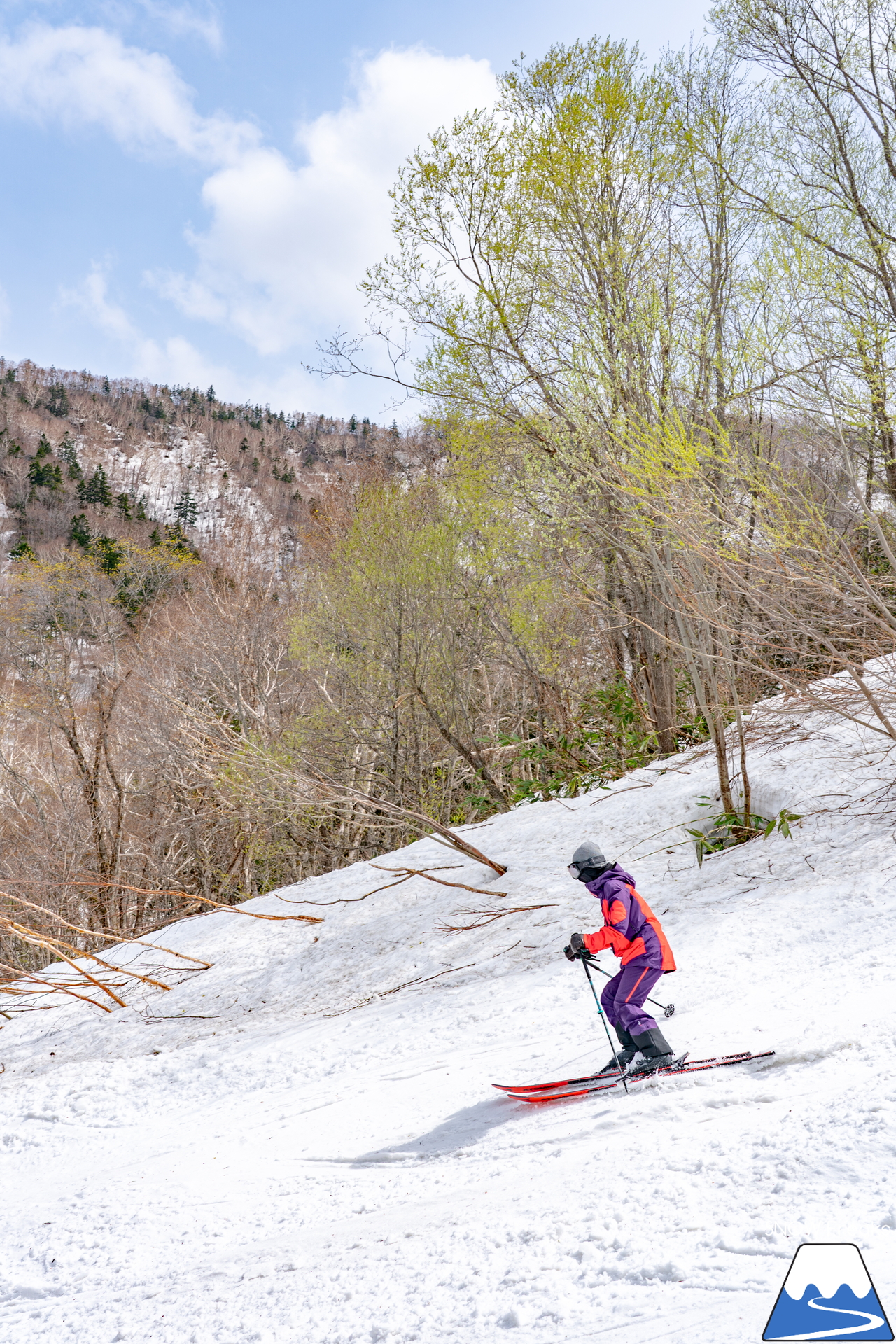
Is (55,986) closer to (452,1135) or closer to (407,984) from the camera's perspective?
(407,984)

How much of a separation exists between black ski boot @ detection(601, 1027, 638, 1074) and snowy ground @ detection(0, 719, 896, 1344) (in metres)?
0.31

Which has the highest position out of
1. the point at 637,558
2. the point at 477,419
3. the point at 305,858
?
the point at 477,419

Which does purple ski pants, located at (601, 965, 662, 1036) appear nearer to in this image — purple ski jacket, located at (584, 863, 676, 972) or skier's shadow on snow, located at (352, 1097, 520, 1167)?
purple ski jacket, located at (584, 863, 676, 972)

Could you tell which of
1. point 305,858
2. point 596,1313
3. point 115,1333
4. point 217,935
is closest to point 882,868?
point 596,1313

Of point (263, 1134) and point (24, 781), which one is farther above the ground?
point (24, 781)

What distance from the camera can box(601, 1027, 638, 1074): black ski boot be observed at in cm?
A: 421

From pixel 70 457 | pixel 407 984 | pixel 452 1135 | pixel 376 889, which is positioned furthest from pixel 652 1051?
pixel 70 457

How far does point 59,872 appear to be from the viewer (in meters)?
15.6

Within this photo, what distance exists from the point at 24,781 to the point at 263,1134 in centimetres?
1381

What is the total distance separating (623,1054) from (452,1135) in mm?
1028

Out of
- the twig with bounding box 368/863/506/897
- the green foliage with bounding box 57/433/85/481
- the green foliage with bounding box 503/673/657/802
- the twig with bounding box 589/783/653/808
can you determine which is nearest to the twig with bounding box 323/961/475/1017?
the twig with bounding box 368/863/506/897

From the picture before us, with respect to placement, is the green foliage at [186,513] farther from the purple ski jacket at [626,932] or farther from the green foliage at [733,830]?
the purple ski jacket at [626,932]

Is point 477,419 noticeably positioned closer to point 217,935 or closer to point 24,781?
point 217,935

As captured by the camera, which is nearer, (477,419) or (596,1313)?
(596,1313)
